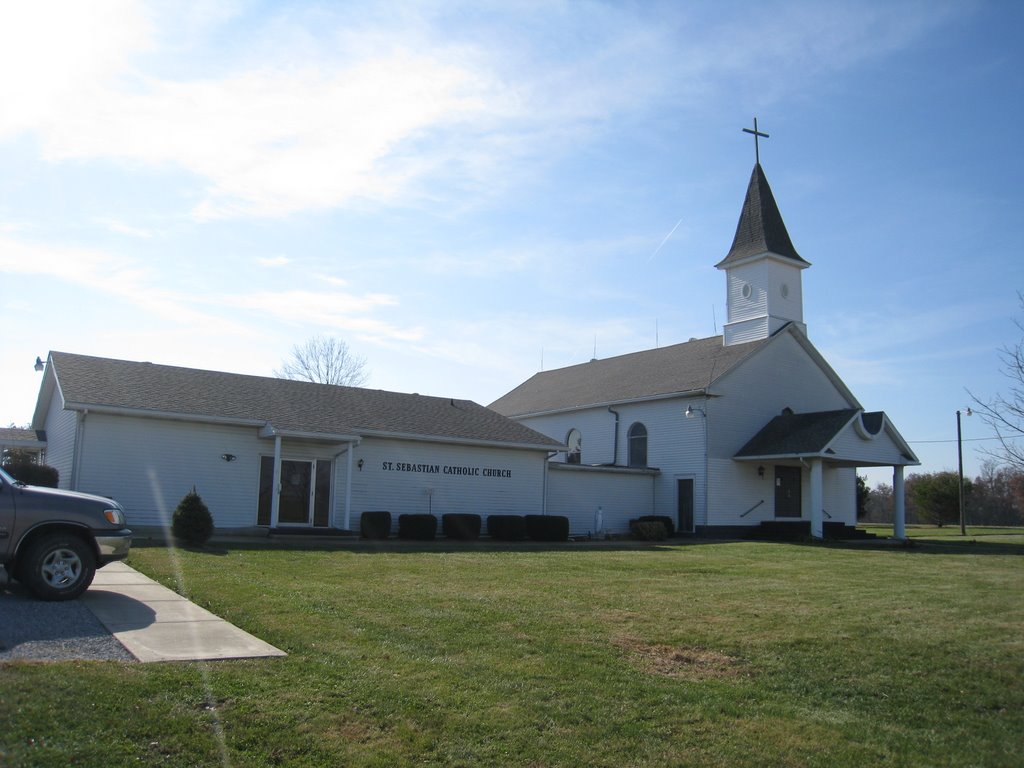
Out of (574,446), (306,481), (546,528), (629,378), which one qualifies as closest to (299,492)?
(306,481)

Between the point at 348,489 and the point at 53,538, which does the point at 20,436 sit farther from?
the point at 53,538

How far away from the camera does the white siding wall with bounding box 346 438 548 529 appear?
24484 mm

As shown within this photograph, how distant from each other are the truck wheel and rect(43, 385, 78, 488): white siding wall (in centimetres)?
1214

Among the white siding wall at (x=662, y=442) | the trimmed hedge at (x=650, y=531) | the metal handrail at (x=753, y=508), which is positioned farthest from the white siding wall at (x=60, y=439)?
the metal handrail at (x=753, y=508)

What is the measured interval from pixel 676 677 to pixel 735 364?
24485 mm

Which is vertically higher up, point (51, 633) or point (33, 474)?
point (33, 474)

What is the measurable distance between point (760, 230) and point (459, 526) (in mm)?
17746

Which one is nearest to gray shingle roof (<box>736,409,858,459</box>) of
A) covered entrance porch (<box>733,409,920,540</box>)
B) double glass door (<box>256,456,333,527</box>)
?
covered entrance porch (<box>733,409,920,540</box>)

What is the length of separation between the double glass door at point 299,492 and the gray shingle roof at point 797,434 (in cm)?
1493

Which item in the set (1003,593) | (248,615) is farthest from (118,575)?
(1003,593)

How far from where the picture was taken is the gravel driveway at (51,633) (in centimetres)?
693

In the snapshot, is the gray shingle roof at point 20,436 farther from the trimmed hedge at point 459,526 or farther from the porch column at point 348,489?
the trimmed hedge at point 459,526

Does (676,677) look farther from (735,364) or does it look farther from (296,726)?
(735,364)

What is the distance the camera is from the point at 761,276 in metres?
33.2
